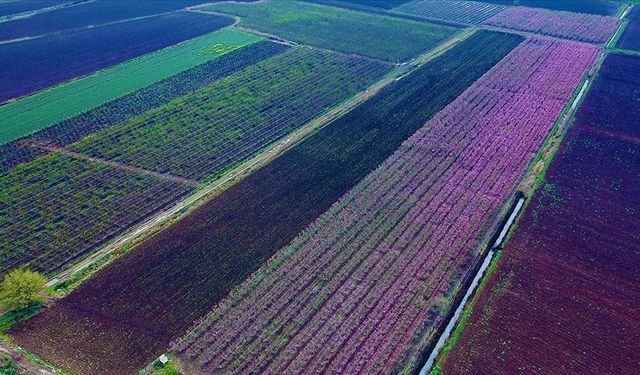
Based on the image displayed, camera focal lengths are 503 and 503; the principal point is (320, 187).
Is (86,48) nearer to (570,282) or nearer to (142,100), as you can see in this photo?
(142,100)

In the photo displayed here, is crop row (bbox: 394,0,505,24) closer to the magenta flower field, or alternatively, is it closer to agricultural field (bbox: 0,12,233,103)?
agricultural field (bbox: 0,12,233,103)

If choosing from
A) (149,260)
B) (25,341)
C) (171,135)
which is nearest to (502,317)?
(149,260)

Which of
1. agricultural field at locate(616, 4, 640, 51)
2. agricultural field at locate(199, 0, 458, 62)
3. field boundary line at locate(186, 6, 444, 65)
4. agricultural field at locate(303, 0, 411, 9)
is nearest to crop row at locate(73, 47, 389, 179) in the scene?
field boundary line at locate(186, 6, 444, 65)

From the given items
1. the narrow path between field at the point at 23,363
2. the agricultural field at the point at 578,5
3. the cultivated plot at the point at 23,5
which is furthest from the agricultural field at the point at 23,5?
the agricultural field at the point at 578,5

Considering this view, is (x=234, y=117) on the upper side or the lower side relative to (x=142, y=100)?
lower

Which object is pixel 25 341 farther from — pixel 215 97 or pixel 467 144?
pixel 467 144

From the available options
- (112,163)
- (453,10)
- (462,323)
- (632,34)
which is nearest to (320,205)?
(462,323)

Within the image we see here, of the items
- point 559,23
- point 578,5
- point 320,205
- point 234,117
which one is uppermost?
point 578,5
